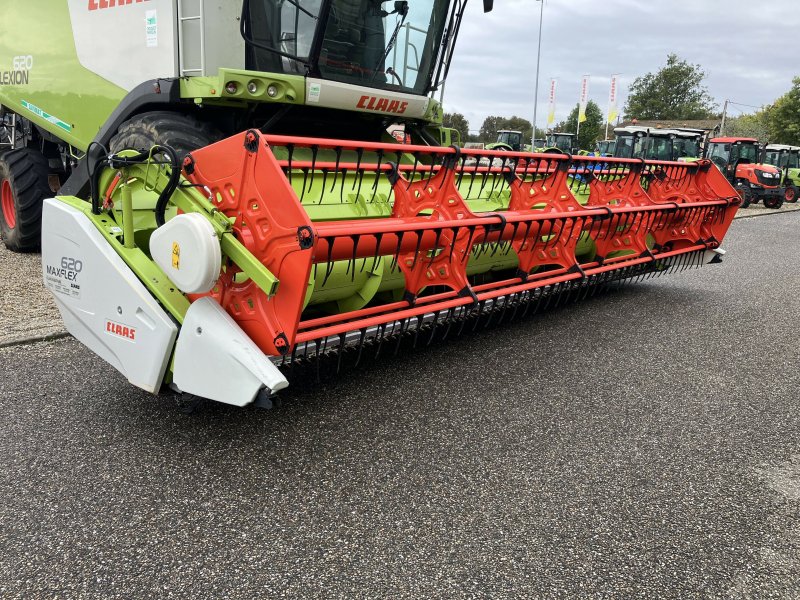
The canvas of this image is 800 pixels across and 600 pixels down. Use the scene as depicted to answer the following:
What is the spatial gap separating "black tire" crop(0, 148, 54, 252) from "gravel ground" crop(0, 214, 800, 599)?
111 inches

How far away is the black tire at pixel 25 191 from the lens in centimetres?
589

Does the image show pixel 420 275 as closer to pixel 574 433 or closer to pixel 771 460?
pixel 574 433

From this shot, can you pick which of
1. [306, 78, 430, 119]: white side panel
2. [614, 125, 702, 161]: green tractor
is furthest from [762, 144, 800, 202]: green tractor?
[306, 78, 430, 119]: white side panel

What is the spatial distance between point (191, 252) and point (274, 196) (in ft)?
1.21

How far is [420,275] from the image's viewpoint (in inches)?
127

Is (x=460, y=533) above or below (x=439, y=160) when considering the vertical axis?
below

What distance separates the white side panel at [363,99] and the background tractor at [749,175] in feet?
50.6

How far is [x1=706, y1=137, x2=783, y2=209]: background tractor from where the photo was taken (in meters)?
17.5

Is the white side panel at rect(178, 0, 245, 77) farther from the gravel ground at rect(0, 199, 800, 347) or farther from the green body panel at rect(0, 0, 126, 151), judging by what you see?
the gravel ground at rect(0, 199, 800, 347)

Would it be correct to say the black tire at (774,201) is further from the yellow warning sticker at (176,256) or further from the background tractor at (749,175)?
the yellow warning sticker at (176,256)

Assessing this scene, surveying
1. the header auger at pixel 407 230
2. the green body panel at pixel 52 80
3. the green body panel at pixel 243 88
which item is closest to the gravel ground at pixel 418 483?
the header auger at pixel 407 230

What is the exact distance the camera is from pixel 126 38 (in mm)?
4363

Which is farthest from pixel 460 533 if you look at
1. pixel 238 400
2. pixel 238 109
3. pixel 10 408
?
pixel 238 109

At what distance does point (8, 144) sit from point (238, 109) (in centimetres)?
397
